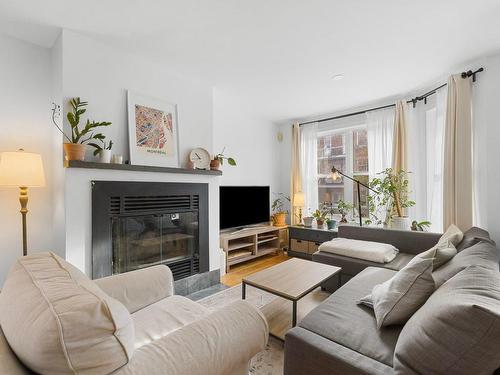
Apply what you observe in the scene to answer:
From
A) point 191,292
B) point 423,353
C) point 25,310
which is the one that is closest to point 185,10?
point 25,310

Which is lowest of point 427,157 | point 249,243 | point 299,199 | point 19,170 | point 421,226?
point 249,243

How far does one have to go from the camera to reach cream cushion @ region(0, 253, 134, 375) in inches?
25.0

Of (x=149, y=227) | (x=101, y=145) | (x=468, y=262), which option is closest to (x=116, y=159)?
(x=101, y=145)

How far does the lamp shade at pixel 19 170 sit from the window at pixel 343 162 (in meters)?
3.84

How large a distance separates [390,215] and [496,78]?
1.75 m

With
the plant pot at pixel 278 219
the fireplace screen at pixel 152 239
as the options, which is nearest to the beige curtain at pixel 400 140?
the plant pot at pixel 278 219

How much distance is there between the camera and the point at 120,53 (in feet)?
7.48

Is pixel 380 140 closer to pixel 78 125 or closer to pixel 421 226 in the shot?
pixel 421 226

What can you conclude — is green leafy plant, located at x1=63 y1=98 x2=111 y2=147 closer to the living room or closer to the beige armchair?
the living room

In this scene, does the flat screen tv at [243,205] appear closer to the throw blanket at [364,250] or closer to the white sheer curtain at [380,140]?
the throw blanket at [364,250]

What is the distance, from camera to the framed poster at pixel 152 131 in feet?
7.61

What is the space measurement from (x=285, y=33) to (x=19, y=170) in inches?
89.5

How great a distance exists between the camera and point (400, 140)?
10.9 ft

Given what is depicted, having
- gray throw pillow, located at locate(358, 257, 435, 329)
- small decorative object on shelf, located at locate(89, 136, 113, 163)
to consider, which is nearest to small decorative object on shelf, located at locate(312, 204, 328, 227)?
gray throw pillow, located at locate(358, 257, 435, 329)
